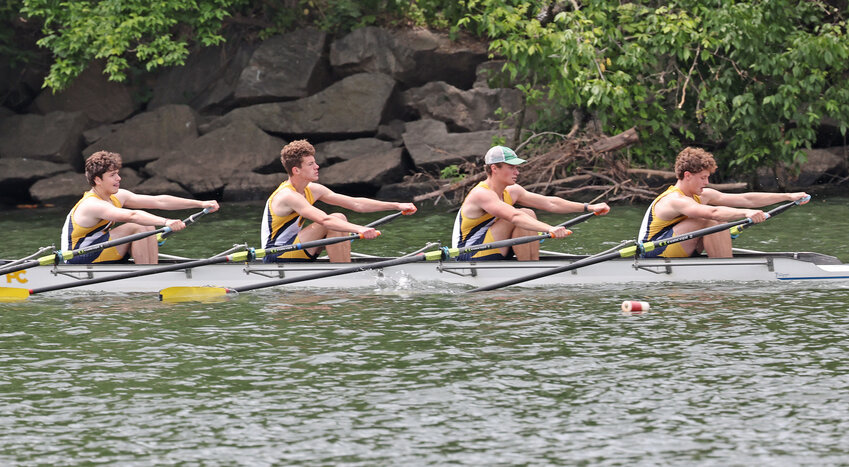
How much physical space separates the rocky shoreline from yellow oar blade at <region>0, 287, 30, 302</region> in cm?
1402

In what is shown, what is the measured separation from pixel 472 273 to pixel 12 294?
5.05 meters

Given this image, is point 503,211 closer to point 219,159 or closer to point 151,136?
point 219,159

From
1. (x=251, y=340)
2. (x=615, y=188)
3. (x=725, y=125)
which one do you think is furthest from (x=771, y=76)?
(x=251, y=340)

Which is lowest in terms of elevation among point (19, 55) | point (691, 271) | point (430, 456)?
point (430, 456)

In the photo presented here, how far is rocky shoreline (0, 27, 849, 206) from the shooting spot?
93.2 feet

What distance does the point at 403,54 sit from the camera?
30328mm

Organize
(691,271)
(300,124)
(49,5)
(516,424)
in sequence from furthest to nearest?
(300,124) < (49,5) < (691,271) < (516,424)

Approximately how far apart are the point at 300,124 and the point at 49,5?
625 cm

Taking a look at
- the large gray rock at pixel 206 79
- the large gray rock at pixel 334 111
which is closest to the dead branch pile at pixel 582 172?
the large gray rock at pixel 334 111

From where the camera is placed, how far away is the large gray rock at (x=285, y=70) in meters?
30.3

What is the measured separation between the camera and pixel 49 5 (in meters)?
26.7

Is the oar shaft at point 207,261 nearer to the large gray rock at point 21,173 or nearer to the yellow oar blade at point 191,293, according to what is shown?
the yellow oar blade at point 191,293

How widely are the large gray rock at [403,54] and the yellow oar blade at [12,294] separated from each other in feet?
57.2

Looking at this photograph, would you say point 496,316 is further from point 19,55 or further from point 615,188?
point 19,55
